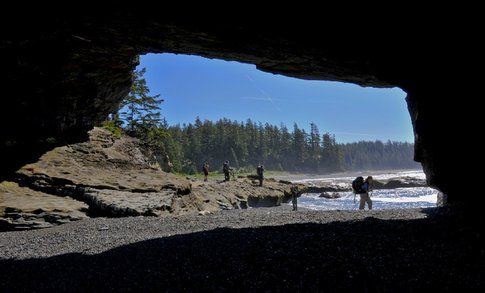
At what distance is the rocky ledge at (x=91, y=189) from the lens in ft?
47.4

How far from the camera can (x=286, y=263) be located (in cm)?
667

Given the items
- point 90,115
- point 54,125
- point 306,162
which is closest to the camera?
point 54,125

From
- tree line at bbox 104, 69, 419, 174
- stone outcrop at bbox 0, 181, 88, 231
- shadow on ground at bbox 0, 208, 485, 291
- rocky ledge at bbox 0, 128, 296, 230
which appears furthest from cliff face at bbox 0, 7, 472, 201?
tree line at bbox 104, 69, 419, 174

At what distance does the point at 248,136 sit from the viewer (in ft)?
496

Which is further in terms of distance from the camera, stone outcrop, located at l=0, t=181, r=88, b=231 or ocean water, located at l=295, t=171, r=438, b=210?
ocean water, located at l=295, t=171, r=438, b=210

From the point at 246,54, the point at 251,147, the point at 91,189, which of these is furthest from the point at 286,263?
the point at 251,147

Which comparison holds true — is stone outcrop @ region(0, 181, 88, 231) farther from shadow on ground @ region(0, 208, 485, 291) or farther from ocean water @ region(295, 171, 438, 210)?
ocean water @ region(295, 171, 438, 210)

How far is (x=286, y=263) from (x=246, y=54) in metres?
8.61

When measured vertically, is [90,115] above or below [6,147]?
above

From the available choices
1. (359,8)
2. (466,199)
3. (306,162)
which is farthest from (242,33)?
(306,162)

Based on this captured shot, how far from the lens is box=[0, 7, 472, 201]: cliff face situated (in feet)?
31.5

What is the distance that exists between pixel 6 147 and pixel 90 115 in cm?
495

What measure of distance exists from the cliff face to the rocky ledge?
1817 millimetres

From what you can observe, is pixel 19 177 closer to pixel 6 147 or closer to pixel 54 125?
pixel 6 147
